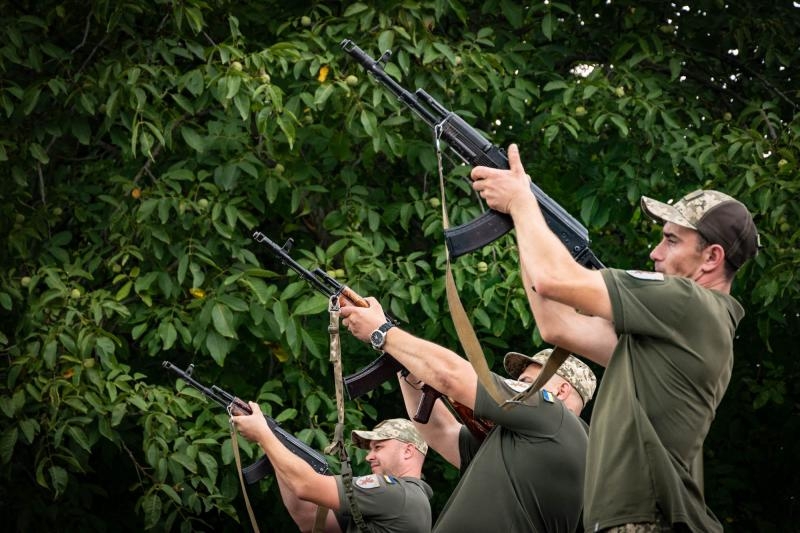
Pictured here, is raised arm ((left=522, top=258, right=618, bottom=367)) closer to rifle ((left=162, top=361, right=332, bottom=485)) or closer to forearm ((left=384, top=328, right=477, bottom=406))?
forearm ((left=384, top=328, right=477, bottom=406))

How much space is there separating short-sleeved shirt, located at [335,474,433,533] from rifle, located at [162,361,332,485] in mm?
452

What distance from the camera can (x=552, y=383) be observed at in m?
5.41

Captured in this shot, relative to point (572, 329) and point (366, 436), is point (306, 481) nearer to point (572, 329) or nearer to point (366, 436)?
point (366, 436)

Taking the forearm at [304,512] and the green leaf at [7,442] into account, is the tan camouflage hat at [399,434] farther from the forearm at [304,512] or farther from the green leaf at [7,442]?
the green leaf at [7,442]

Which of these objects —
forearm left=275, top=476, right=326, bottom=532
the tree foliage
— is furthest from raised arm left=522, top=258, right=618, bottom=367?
the tree foliage

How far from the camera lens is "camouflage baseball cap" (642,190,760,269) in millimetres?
3898

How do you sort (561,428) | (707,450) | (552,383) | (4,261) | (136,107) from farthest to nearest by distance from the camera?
(707,450) < (4,261) < (136,107) < (552,383) < (561,428)

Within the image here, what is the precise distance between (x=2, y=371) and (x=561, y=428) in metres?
4.04

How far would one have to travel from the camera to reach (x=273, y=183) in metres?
7.82

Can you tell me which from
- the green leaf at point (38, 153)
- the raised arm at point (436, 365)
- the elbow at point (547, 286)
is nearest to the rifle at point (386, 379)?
the raised arm at point (436, 365)

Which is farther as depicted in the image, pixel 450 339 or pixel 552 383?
pixel 450 339

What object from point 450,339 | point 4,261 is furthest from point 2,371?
point 450,339

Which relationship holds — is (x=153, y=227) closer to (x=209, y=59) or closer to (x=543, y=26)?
(x=209, y=59)

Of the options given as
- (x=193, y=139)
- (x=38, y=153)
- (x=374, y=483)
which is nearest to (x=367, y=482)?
(x=374, y=483)
